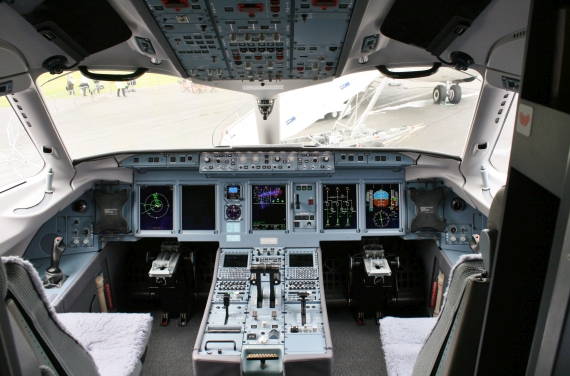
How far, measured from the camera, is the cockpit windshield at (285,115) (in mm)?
3951

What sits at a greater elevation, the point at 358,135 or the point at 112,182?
the point at 358,135

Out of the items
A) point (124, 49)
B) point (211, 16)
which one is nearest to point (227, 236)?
point (124, 49)

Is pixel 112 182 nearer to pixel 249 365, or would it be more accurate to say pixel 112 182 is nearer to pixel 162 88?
pixel 162 88

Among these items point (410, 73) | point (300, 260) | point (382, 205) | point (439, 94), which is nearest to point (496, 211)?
point (410, 73)

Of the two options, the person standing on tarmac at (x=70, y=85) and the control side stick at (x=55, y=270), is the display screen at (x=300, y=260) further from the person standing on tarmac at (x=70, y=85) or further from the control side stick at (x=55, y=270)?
the person standing on tarmac at (x=70, y=85)

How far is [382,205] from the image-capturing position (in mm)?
4324

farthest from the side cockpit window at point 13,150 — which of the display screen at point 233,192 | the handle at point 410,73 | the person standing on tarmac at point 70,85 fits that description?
the handle at point 410,73

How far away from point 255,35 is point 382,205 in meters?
2.42

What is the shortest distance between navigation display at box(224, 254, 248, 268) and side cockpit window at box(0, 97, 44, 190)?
1742 millimetres

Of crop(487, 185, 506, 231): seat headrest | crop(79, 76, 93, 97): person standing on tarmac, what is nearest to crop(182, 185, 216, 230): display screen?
crop(79, 76, 93, 97): person standing on tarmac

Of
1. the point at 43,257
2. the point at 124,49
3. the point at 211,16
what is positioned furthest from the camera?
the point at 43,257

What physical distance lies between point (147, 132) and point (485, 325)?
432 cm

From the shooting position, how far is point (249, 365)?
3070mm

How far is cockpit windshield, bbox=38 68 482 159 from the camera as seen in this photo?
3.95 m
